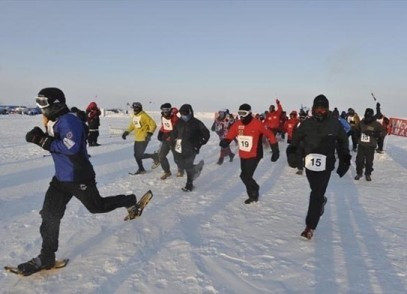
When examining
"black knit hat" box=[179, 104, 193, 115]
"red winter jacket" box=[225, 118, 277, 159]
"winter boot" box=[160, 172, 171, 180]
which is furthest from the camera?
"winter boot" box=[160, 172, 171, 180]

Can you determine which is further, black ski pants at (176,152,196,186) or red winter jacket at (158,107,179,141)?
red winter jacket at (158,107,179,141)

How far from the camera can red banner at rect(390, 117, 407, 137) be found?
2780 centimetres

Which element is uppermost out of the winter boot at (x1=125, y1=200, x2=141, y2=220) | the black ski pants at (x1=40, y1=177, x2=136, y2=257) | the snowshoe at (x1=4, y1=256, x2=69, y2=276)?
the black ski pants at (x1=40, y1=177, x2=136, y2=257)

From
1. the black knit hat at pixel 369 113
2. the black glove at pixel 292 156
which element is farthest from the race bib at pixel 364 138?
the black glove at pixel 292 156

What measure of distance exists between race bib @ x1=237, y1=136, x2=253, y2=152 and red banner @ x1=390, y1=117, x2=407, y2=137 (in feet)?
79.6

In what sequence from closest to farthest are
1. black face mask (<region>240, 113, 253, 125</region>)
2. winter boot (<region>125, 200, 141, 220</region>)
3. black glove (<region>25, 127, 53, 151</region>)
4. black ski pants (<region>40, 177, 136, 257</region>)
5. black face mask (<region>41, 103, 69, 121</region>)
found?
black glove (<region>25, 127, 53, 151</region>) < black face mask (<region>41, 103, 69, 121</region>) < black ski pants (<region>40, 177, 136, 257</region>) < winter boot (<region>125, 200, 141, 220</region>) < black face mask (<region>240, 113, 253, 125</region>)

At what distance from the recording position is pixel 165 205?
718cm

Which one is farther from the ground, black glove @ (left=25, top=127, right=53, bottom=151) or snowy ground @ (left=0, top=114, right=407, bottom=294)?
black glove @ (left=25, top=127, right=53, bottom=151)

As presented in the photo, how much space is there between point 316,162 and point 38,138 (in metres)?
3.52

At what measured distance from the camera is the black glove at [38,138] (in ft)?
12.6

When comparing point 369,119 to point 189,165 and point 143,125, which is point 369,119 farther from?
point 143,125

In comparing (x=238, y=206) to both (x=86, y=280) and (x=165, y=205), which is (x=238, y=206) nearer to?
(x=165, y=205)

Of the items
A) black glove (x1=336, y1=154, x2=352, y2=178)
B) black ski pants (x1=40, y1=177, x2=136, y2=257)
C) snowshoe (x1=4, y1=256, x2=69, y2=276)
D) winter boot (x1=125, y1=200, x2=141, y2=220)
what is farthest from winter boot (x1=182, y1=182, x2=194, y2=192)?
snowshoe (x1=4, y1=256, x2=69, y2=276)

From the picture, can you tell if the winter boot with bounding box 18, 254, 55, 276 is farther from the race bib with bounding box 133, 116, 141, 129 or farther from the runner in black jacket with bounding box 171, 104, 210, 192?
the race bib with bounding box 133, 116, 141, 129
